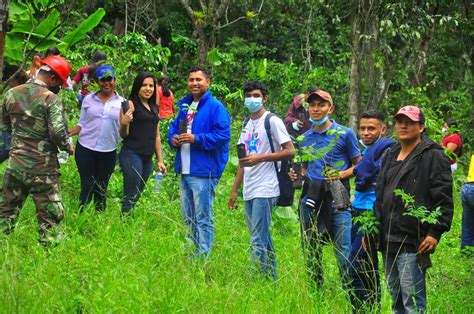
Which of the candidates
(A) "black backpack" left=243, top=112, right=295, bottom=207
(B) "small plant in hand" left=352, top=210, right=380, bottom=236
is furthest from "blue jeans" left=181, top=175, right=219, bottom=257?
(B) "small plant in hand" left=352, top=210, right=380, bottom=236

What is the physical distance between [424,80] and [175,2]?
7.81 meters

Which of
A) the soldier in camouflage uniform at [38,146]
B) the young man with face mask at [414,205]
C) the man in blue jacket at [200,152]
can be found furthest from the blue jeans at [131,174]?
the young man with face mask at [414,205]

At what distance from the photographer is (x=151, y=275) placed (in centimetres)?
539

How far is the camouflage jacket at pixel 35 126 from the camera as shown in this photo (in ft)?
21.3

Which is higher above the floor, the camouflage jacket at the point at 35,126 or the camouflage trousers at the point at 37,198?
the camouflage jacket at the point at 35,126

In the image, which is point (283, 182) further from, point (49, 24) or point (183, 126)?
point (49, 24)

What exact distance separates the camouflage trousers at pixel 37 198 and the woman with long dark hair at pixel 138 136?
146 centimetres

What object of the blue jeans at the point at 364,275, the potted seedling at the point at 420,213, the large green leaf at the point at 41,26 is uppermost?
the large green leaf at the point at 41,26

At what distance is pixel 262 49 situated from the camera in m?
24.6

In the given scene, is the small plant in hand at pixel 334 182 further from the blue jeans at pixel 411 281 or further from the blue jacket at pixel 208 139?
the blue jacket at pixel 208 139

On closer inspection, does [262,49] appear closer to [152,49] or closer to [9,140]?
[152,49]

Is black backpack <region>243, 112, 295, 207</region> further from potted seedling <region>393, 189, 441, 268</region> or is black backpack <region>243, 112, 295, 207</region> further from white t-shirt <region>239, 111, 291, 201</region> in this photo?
potted seedling <region>393, 189, 441, 268</region>

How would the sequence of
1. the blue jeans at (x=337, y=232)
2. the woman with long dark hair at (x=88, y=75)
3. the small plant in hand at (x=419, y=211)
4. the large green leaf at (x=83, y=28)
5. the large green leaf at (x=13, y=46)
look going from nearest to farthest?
the small plant in hand at (x=419, y=211) < the blue jeans at (x=337, y=232) < the large green leaf at (x=13, y=46) < the large green leaf at (x=83, y=28) < the woman with long dark hair at (x=88, y=75)

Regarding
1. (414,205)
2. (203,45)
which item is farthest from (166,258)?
(203,45)
